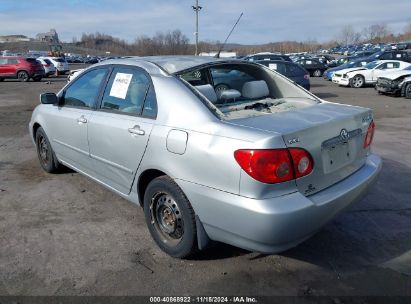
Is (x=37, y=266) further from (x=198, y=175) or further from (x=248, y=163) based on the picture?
(x=248, y=163)

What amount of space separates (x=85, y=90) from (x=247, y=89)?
1824 mm

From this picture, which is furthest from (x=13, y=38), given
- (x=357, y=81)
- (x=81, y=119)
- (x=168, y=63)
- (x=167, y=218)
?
(x=167, y=218)

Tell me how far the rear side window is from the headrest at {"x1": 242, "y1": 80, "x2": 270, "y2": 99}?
3.65ft

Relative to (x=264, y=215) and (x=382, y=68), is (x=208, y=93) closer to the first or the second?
(x=264, y=215)

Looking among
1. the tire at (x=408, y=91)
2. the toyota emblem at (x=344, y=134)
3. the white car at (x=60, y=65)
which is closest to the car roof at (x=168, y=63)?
the toyota emblem at (x=344, y=134)

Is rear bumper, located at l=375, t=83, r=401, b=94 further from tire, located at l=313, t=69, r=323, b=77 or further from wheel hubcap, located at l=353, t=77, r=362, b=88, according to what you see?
tire, located at l=313, t=69, r=323, b=77

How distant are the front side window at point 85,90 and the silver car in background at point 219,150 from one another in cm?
2

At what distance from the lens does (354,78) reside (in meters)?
22.0

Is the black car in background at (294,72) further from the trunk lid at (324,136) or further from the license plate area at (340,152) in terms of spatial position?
the license plate area at (340,152)

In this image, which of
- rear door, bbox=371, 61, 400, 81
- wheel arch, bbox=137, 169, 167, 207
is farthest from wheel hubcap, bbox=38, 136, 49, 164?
rear door, bbox=371, 61, 400, 81

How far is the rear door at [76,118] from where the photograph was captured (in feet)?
13.9

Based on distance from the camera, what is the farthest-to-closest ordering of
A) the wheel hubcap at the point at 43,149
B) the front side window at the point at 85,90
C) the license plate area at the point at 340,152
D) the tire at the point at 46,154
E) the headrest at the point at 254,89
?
the wheel hubcap at the point at 43,149, the tire at the point at 46,154, the front side window at the point at 85,90, the headrest at the point at 254,89, the license plate area at the point at 340,152

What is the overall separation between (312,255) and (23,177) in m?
4.17

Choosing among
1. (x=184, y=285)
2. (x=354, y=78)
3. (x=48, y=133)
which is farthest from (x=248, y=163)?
(x=354, y=78)
